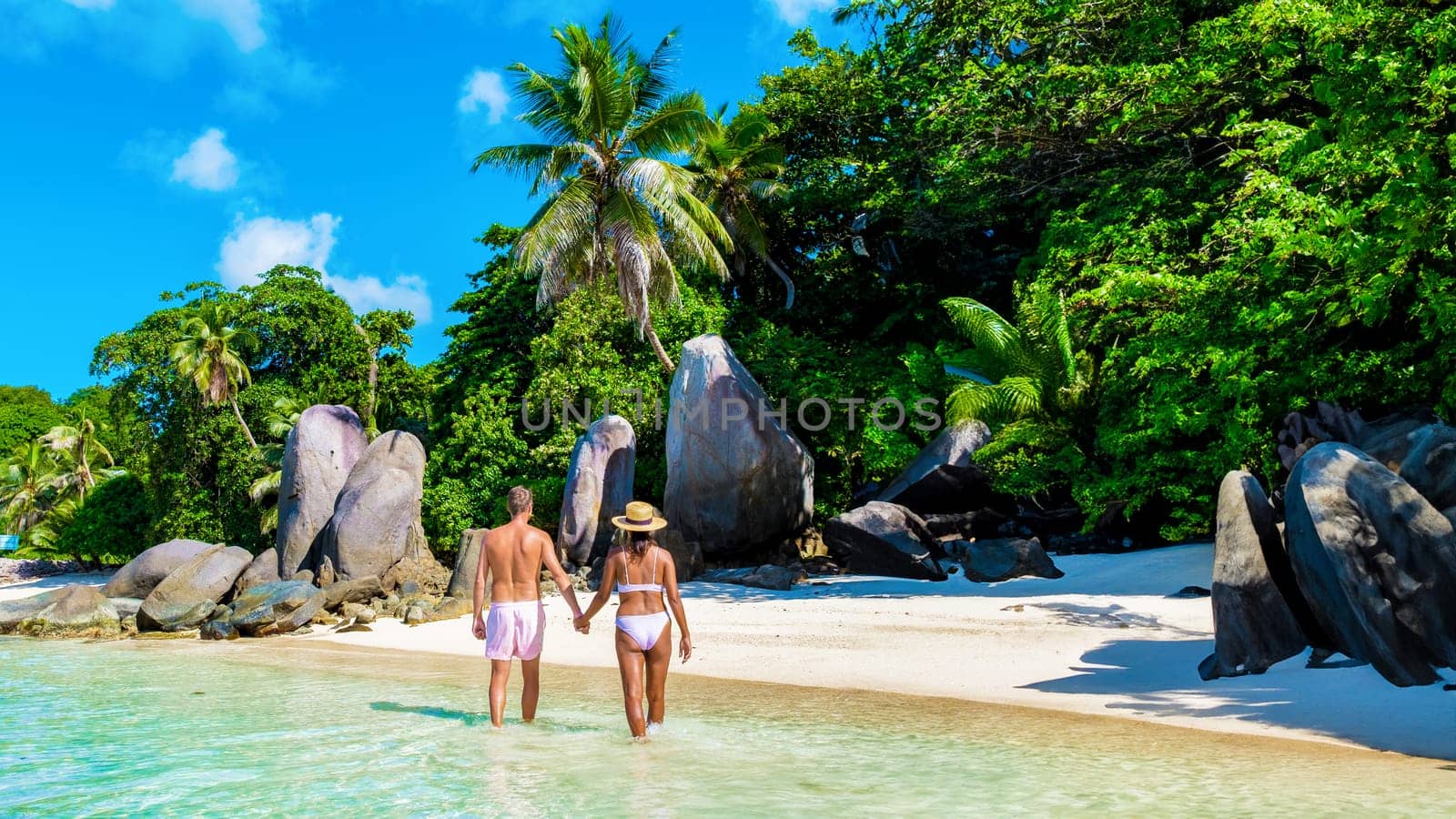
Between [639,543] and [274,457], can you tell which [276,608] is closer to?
[639,543]

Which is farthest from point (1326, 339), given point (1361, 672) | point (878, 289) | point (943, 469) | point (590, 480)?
point (878, 289)

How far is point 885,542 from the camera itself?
15.1 m

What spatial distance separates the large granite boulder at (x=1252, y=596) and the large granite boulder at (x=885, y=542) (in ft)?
23.4

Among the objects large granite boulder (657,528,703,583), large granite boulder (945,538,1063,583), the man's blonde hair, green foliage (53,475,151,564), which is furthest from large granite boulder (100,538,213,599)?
the man's blonde hair

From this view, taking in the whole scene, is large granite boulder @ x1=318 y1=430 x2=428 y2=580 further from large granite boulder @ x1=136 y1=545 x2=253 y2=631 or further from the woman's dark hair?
the woman's dark hair

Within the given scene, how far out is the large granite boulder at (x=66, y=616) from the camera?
51.8 feet

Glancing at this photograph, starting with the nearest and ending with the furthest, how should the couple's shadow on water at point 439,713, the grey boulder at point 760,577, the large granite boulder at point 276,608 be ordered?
the couple's shadow on water at point 439,713
the large granite boulder at point 276,608
the grey boulder at point 760,577

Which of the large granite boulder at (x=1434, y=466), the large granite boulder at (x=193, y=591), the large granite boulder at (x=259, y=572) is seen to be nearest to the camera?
the large granite boulder at (x=1434, y=466)

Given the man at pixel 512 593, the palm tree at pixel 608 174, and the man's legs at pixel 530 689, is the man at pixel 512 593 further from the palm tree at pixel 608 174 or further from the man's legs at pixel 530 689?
the palm tree at pixel 608 174

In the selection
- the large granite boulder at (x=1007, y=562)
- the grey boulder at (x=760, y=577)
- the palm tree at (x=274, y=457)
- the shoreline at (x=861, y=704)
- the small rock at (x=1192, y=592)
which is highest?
the palm tree at (x=274, y=457)

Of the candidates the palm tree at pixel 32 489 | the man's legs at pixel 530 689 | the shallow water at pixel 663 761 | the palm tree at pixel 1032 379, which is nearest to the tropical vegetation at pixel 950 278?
the palm tree at pixel 1032 379

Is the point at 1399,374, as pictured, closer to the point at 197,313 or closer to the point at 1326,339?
the point at 1326,339

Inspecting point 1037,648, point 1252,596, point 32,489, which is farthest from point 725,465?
point 32,489

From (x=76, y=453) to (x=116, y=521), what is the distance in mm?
10793
